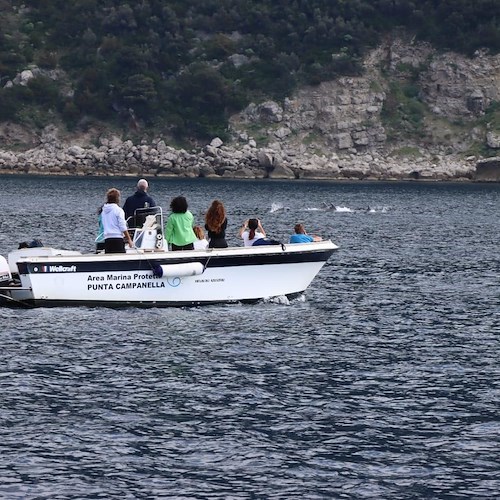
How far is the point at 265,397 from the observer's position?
18.9 meters

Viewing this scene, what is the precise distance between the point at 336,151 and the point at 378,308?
103m

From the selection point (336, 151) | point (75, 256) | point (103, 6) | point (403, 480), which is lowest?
point (403, 480)

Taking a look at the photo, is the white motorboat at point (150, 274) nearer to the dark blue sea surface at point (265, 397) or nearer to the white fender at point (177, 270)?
the white fender at point (177, 270)

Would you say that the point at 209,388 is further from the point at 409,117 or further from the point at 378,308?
the point at 409,117

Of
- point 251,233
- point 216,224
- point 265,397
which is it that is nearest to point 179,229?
point 216,224

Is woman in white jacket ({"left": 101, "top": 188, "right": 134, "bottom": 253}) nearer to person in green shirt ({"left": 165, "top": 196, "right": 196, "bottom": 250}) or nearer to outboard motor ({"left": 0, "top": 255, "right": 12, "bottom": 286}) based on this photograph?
person in green shirt ({"left": 165, "top": 196, "right": 196, "bottom": 250})

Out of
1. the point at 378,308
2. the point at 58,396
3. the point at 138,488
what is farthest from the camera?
the point at 378,308

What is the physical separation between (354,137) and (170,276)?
108m

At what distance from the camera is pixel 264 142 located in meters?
130

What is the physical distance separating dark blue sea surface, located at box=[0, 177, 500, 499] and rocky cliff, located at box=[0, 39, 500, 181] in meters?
90.9

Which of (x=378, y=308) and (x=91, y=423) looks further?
(x=378, y=308)

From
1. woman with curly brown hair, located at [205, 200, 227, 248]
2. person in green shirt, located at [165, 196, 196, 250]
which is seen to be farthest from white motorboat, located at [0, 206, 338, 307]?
woman with curly brown hair, located at [205, 200, 227, 248]

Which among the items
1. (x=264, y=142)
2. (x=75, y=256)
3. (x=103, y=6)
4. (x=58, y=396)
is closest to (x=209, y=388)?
(x=58, y=396)

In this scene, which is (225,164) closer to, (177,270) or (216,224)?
(216,224)
